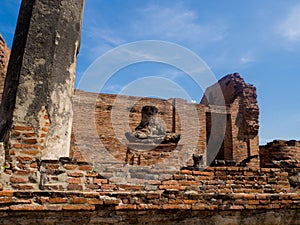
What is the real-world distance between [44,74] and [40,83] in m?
0.14

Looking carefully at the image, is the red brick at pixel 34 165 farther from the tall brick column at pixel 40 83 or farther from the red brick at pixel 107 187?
the red brick at pixel 107 187

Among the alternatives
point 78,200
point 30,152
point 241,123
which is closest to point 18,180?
point 30,152

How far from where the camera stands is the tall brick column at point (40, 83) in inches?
151

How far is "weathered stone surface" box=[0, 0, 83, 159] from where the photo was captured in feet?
13.0

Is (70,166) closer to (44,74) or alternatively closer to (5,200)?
(5,200)

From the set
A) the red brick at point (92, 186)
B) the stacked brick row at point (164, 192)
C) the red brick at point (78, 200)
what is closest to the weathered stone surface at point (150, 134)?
the stacked brick row at point (164, 192)

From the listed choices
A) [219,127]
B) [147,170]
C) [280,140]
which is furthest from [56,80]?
[219,127]

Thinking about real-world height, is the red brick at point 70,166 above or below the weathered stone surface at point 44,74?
below

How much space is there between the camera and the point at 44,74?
13.6 feet

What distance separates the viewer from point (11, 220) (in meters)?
2.91

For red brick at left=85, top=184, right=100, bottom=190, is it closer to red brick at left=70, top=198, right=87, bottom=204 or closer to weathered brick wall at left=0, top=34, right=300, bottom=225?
weathered brick wall at left=0, top=34, right=300, bottom=225

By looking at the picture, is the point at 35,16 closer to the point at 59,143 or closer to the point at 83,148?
the point at 59,143

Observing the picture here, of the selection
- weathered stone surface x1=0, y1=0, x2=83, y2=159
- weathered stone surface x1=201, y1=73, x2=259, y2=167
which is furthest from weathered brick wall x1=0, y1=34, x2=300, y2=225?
weathered stone surface x1=201, y1=73, x2=259, y2=167

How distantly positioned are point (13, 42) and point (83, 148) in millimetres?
8347
